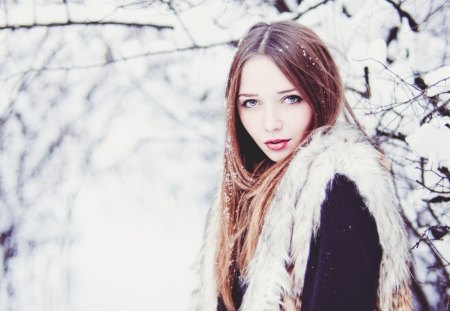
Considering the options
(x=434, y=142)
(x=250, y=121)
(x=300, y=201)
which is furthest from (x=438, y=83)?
(x=300, y=201)

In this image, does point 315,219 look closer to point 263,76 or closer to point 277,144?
point 277,144

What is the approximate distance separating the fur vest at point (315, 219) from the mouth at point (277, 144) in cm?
13

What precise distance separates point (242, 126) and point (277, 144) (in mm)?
244

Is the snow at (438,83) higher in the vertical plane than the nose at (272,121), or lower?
higher

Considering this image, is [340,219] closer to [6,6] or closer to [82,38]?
[82,38]

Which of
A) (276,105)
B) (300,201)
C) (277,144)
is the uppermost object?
(276,105)

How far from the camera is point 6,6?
2719 mm

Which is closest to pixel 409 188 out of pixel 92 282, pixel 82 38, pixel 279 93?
pixel 279 93

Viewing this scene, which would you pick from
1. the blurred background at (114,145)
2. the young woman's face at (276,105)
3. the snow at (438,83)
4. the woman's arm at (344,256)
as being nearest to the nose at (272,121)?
the young woman's face at (276,105)

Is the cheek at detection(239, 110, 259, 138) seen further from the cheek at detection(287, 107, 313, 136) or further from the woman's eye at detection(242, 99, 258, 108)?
the cheek at detection(287, 107, 313, 136)

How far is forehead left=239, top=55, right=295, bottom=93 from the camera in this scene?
132 cm

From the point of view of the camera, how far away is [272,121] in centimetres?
135

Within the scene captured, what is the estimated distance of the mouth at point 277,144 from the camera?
1.38 metres

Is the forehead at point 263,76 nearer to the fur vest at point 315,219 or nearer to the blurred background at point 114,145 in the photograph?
the fur vest at point 315,219
